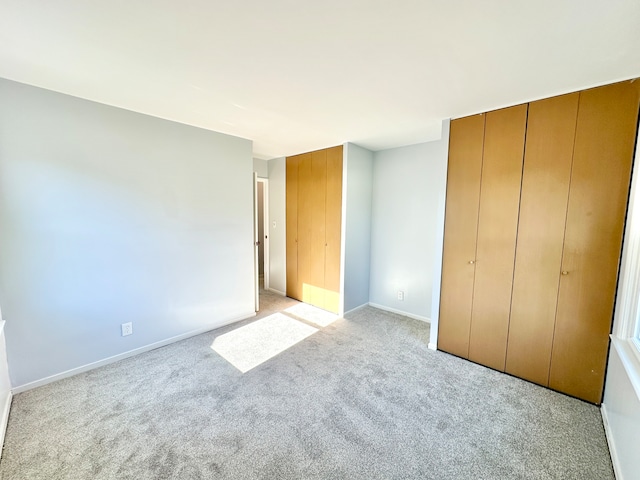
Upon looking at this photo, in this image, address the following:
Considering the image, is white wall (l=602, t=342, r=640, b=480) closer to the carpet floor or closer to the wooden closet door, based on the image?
the carpet floor

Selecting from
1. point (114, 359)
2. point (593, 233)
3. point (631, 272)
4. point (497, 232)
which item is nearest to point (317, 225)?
point (497, 232)

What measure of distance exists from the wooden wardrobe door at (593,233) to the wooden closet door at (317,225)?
260 centimetres

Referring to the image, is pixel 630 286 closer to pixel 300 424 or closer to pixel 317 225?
pixel 300 424

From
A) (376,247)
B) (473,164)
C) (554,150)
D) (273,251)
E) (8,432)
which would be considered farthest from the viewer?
(273,251)

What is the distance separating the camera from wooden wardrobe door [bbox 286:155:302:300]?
13.6 ft

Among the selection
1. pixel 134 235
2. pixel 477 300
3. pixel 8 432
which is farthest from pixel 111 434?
pixel 477 300

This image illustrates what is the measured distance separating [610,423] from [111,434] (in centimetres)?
325

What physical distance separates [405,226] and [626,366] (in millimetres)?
2381

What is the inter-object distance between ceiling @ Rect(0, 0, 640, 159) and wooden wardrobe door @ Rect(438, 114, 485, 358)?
25 cm

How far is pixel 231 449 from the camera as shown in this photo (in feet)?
5.10

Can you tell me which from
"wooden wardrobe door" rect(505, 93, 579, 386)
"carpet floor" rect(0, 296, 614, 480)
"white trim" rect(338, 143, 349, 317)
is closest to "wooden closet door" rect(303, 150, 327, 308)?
"white trim" rect(338, 143, 349, 317)

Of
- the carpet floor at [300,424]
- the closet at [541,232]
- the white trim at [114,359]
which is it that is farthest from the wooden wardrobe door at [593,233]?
the white trim at [114,359]

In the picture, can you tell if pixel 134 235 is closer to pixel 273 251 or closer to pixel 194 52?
pixel 194 52

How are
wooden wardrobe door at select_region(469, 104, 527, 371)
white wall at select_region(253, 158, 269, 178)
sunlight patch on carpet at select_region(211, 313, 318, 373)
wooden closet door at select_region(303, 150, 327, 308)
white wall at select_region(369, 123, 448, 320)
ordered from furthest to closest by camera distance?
white wall at select_region(253, 158, 269, 178) < wooden closet door at select_region(303, 150, 327, 308) < white wall at select_region(369, 123, 448, 320) < sunlight patch on carpet at select_region(211, 313, 318, 373) < wooden wardrobe door at select_region(469, 104, 527, 371)
